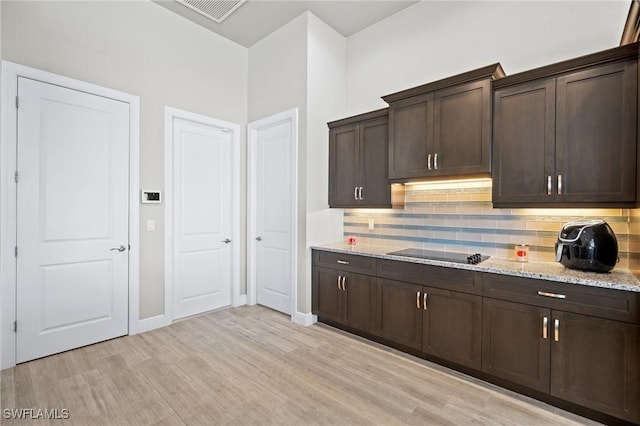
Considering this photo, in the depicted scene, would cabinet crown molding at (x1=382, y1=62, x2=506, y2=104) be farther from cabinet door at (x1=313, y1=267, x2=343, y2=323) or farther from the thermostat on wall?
the thermostat on wall

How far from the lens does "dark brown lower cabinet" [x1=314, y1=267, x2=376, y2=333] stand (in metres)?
3.11

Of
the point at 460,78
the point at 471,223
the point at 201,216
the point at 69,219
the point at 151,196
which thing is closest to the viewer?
the point at 460,78

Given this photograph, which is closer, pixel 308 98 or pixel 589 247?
pixel 589 247

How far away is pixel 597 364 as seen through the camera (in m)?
1.92

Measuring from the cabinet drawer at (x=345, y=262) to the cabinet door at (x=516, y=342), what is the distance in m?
1.08

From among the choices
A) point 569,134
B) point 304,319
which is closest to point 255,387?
point 304,319

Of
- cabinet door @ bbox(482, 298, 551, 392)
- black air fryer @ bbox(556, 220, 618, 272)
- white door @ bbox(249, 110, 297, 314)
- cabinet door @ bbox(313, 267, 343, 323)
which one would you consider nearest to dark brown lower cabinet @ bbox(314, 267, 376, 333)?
cabinet door @ bbox(313, 267, 343, 323)

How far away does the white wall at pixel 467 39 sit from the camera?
8.06 feet

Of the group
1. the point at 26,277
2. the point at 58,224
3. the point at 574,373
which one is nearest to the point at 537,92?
the point at 574,373

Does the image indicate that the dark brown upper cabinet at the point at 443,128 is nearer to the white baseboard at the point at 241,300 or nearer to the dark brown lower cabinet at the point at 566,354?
the dark brown lower cabinet at the point at 566,354

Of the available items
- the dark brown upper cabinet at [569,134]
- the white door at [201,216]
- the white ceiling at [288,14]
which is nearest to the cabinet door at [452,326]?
the dark brown upper cabinet at [569,134]

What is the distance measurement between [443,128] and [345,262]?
5.41ft

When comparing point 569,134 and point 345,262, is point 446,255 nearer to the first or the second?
point 345,262

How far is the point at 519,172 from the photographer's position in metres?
2.41
